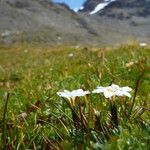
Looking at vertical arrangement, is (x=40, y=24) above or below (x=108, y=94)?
above

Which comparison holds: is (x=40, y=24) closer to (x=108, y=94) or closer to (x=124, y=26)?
(x=124, y=26)

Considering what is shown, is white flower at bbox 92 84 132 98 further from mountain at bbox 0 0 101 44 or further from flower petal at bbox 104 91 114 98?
mountain at bbox 0 0 101 44

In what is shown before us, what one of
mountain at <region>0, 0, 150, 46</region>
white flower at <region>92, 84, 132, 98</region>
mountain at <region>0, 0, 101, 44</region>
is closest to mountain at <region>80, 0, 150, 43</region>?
mountain at <region>0, 0, 150, 46</region>

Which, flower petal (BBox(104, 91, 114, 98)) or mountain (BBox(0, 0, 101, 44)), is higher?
mountain (BBox(0, 0, 101, 44))

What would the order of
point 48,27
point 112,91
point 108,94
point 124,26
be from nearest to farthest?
point 108,94 < point 112,91 < point 48,27 < point 124,26

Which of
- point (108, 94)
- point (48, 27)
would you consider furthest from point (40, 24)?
point (108, 94)

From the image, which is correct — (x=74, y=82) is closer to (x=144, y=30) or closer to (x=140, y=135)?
(x=140, y=135)

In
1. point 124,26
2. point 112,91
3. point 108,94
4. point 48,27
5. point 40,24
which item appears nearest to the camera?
point 108,94

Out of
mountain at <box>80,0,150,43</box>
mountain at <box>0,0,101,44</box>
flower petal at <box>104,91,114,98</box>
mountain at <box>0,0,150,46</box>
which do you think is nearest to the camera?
flower petal at <box>104,91,114,98</box>

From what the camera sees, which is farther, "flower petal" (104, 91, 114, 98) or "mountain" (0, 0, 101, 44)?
"mountain" (0, 0, 101, 44)

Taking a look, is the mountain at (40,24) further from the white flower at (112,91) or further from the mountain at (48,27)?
the white flower at (112,91)

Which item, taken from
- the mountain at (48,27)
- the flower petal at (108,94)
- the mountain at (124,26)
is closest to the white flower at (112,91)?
the flower petal at (108,94)
